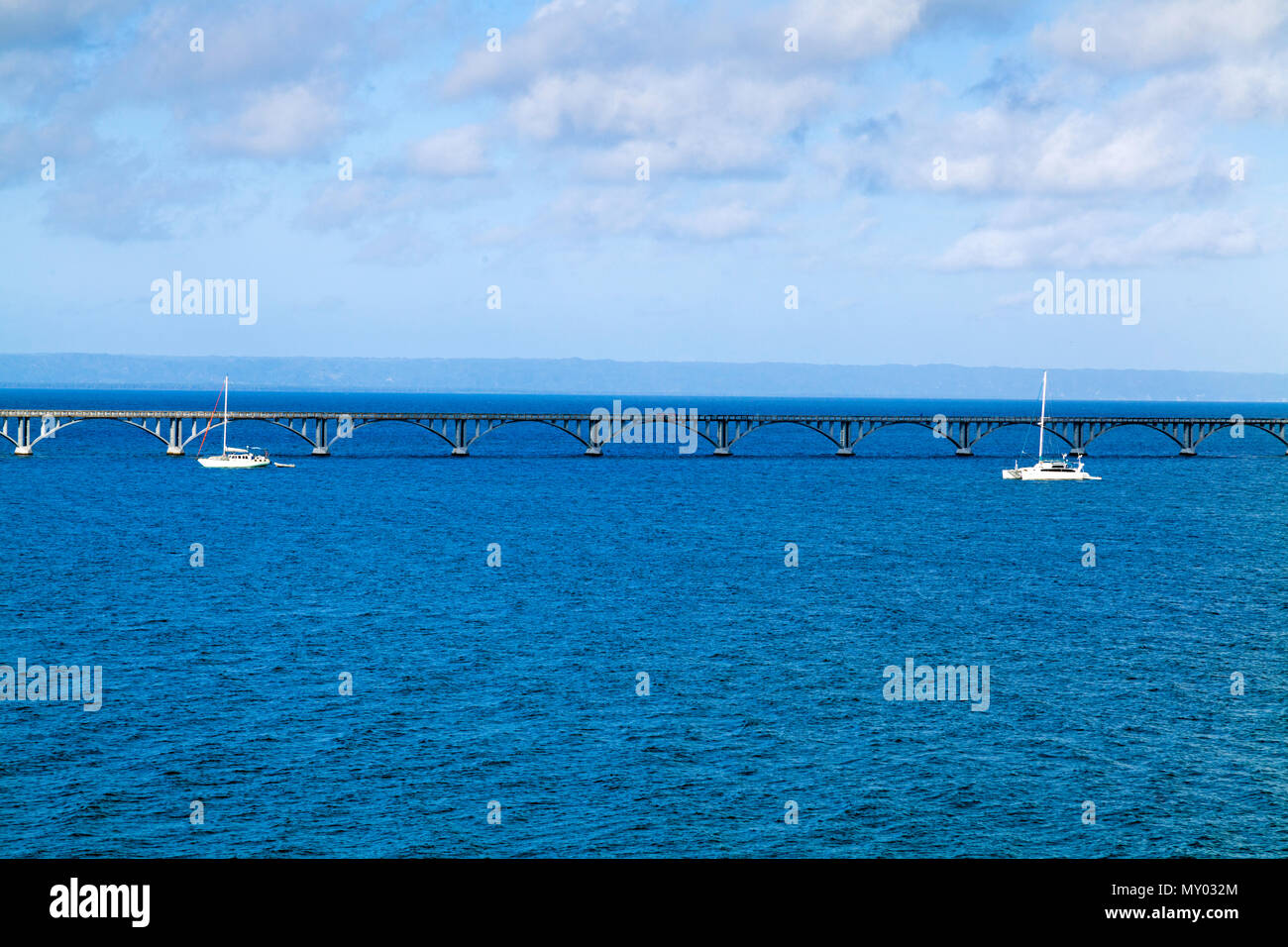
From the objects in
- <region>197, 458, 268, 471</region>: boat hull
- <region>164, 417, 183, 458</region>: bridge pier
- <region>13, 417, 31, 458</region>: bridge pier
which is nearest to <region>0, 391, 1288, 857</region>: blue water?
<region>197, 458, 268, 471</region>: boat hull

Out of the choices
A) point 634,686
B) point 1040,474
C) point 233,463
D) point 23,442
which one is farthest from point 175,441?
point 634,686

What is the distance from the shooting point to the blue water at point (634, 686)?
32.5 meters

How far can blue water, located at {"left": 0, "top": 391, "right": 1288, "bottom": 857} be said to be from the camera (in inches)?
1280

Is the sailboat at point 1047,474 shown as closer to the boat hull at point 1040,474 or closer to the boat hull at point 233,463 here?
the boat hull at point 1040,474

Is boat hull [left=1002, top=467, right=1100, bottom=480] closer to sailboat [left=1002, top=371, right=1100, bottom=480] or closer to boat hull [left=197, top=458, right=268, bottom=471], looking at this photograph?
sailboat [left=1002, top=371, right=1100, bottom=480]

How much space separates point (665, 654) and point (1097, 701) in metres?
17.3

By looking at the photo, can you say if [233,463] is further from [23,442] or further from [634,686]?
[634,686]

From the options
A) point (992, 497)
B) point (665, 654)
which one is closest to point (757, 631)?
point (665, 654)

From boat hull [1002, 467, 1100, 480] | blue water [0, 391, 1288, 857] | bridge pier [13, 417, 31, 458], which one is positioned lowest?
blue water [0, 391, 1288, 857]

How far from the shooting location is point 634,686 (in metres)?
47.1

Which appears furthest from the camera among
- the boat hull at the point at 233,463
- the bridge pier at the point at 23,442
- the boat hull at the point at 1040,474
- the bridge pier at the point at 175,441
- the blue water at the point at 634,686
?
the bridge pier at the point at 175,441

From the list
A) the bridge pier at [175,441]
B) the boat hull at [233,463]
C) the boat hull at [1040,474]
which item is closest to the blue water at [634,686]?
the boat hull at [233,463]

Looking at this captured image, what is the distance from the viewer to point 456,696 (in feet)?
148
